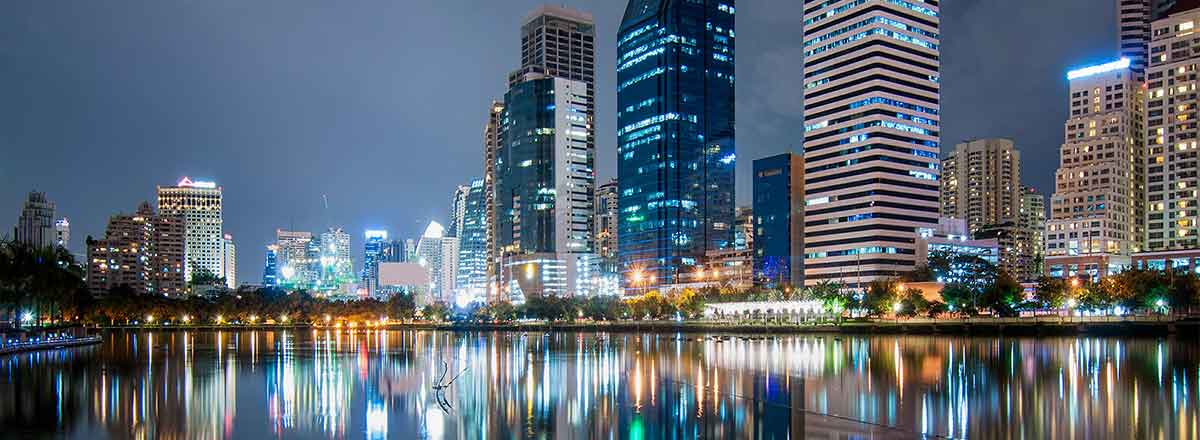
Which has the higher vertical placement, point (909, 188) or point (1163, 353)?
point (909, 188)

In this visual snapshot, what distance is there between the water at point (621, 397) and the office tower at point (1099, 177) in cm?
11660

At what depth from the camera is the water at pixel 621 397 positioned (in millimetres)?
29984

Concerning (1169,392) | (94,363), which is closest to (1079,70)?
(1169,392)

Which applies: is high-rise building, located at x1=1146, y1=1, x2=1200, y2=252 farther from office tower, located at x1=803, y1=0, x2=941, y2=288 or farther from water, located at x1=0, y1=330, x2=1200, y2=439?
water, located at x1=0, y1=330, x2=1200, y2=439

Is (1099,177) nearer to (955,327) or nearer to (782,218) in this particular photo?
(782,218)

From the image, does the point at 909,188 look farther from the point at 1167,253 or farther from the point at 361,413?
the point at 361,413

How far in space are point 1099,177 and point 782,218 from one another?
62.0 meters

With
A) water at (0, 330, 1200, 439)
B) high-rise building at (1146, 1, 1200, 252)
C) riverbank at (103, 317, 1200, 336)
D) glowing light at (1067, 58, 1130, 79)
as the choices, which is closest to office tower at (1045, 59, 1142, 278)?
glowing light at (1067, 58, 1130, 79)

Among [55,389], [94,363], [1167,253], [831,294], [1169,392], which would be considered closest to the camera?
[1169,392]

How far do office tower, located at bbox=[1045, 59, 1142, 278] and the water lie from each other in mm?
116595

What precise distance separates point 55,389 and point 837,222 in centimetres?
14854

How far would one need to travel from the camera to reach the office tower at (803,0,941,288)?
167625mm

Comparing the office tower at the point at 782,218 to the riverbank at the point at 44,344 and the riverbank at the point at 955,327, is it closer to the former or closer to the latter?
the riverbank at the point at 955,327

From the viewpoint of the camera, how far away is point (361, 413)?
34.6 m
